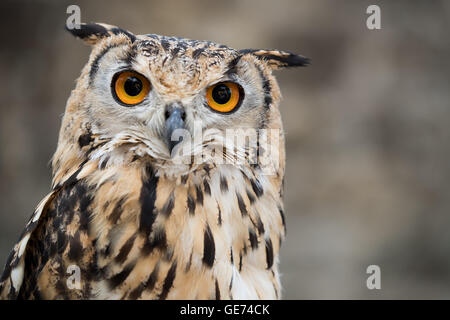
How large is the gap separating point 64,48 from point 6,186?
164 cm

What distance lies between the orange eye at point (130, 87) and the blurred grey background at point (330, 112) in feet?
12.6

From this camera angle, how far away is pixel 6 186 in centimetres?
555

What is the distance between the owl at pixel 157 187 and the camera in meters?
1.56

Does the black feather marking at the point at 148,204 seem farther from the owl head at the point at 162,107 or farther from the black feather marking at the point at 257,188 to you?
the black feather marking at the point at 257,188

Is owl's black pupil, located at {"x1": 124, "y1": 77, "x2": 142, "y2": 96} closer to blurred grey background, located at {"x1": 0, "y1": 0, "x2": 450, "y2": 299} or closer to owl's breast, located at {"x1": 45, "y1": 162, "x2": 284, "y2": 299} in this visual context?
owl's breast, located at {"x1": 45, "y1": 162, "x2": 284, "y2": 299}

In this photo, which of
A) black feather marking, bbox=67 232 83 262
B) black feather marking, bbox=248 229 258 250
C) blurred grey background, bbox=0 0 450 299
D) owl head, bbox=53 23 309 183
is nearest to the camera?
black feather marking, bbox=67 232 83 262

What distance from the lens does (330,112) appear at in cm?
544

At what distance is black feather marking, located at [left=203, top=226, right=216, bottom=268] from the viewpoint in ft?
5.26

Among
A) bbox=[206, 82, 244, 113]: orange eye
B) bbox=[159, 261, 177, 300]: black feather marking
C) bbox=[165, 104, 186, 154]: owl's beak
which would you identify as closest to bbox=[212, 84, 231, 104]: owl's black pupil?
bbox=[206, 82, 244, 113]: orange eye

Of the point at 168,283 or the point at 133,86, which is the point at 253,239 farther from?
the point at 133,86

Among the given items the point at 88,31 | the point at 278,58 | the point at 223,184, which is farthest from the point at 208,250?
the point at 88,31

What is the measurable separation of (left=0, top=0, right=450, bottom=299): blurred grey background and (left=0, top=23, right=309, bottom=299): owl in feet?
12.1

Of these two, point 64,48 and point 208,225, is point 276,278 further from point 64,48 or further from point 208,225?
point 64,48

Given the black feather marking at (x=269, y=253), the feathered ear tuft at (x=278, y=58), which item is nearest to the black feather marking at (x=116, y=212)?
the black feather marking at (x=269, y=253)
